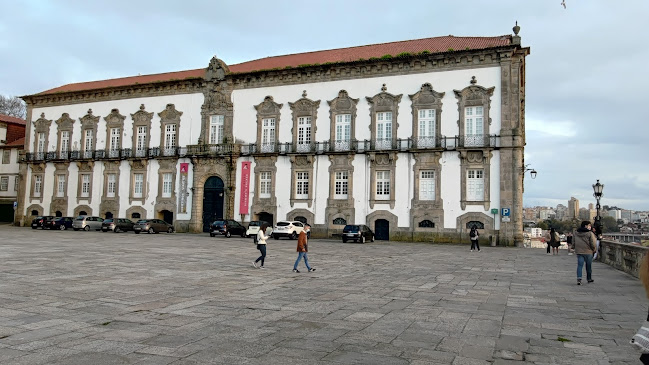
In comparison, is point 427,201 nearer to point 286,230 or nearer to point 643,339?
point 286,230

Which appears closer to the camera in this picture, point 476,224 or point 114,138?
point 476,224

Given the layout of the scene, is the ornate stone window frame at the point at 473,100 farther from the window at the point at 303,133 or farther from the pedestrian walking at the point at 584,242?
the pedestrian walking at the point at 584,242

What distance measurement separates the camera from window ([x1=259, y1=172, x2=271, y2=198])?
38781 millimetres

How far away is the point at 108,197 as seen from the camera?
4450 cm

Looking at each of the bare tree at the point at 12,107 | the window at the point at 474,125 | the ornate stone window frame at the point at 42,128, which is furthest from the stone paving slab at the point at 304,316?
the bare tree at the point at 12,107

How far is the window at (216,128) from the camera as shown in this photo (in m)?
41.1

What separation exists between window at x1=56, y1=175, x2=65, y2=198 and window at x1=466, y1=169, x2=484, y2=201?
123ft

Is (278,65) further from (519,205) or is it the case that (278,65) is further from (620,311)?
(620,311)

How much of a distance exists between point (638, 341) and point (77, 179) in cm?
4969

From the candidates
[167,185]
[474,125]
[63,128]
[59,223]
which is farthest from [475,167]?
[63,128]

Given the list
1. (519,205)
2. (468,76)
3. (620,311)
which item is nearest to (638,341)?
(620,311)

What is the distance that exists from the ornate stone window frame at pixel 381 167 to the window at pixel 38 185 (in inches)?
1329

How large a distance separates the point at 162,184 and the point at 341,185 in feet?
54.1

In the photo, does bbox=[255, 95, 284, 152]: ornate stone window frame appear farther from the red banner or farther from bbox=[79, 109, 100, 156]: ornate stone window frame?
bbox=[79, 109, 100, 156]: ornate stone window frame
